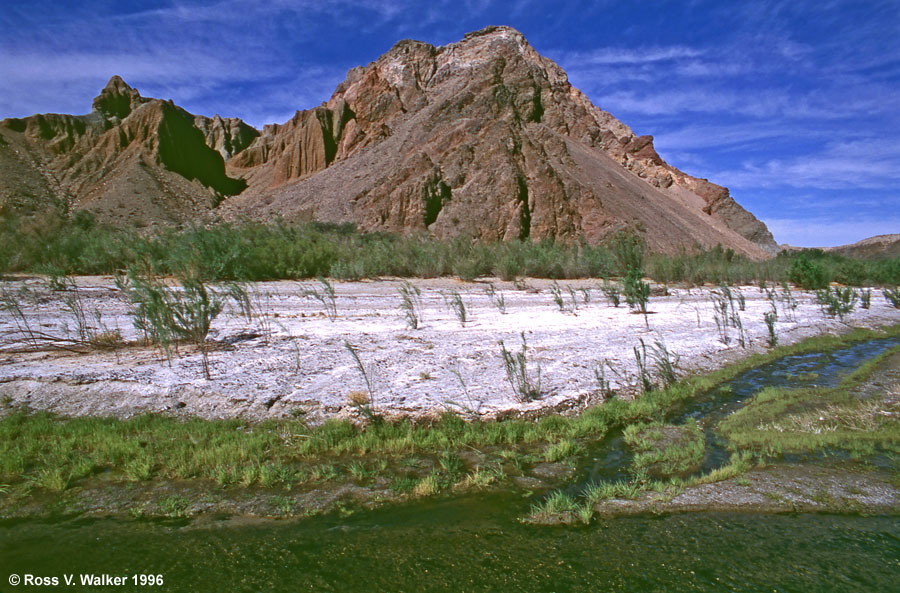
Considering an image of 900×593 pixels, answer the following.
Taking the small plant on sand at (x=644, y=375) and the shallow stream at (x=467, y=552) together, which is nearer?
the shallow stream at (x=467, y=552)

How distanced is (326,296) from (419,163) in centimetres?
3020

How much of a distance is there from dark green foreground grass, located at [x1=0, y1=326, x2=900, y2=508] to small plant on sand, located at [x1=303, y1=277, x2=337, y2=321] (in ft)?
15.6

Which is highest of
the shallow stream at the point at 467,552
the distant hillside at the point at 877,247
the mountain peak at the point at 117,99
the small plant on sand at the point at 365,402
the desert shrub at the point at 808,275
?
the mountain peak at the point at 117,99

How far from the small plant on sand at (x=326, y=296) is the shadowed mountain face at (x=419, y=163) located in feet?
78.5

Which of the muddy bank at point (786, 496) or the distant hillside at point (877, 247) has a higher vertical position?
the distant hillside at point (877, 247)

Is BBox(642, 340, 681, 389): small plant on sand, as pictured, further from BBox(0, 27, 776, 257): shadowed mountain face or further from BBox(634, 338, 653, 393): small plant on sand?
BBox(0, 27, 776, 257): shadowed mountain face

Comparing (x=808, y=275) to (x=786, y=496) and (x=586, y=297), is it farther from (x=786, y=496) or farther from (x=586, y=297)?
(x=786, y=496)

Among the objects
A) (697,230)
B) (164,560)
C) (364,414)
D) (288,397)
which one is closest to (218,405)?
(288,397)

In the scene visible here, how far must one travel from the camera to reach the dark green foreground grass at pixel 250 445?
12.8ft

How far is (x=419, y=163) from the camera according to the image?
1593 inches

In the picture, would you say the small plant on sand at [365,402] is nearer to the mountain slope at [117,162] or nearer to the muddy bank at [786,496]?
the muddy bank at [786,496]

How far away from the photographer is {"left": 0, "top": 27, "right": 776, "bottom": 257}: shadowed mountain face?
125ft

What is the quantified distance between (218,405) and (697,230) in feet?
150

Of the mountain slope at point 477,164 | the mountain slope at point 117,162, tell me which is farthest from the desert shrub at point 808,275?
the mountain slope at point 117,162
